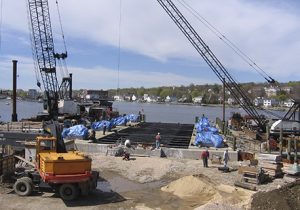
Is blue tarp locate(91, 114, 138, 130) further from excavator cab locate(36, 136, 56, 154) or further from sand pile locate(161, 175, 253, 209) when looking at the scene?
excavator cab locate(36, 136, 56, 154)

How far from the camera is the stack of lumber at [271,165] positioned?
24353 millimetres

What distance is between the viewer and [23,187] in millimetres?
19422

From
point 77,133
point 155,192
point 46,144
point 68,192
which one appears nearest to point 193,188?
point 155,192

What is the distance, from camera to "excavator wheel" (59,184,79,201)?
18.5m

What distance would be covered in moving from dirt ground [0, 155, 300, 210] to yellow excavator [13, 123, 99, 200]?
419mm

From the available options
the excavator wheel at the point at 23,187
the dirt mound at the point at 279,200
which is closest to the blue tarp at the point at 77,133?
the excavator wheel at the point at 23,187

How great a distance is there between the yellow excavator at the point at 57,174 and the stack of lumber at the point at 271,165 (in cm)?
986

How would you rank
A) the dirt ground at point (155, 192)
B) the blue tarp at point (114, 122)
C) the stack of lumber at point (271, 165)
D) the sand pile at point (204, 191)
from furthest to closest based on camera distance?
the blue tarp at point (114, 122), the stack of lumber at point (271, 165), the sand pile at point (204, 191), the dirt ground at point (155, 192)

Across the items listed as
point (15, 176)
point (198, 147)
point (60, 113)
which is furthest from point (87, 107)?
point (15, 176)

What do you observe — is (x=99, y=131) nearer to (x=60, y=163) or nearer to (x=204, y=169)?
(x=204, y=169)

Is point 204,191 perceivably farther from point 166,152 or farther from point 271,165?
point 166,152

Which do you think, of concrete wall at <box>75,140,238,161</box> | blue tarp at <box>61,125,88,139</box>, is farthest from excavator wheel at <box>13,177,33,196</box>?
blue tarp at <box>61,125,88,139</box>

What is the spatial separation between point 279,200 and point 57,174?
862 cm

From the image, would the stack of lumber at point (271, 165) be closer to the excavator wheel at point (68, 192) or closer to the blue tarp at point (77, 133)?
the excavator wheel at point (68, 192)
